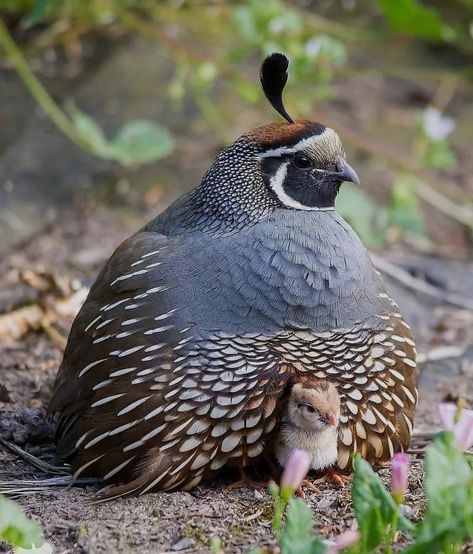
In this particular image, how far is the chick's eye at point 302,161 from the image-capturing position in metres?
4.42

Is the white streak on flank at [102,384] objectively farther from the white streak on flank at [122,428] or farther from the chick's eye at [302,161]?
the chick's eye at [302,161]

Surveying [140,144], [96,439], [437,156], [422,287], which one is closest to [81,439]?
[96,439]

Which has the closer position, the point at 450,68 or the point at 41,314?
the point at 41,314

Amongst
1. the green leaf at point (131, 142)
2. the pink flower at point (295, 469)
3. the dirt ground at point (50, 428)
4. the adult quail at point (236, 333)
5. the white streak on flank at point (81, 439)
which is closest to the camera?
the pink flower at point (295, 469)

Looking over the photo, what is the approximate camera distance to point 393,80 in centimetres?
980

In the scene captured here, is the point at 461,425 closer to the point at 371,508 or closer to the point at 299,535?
the point at 371,508

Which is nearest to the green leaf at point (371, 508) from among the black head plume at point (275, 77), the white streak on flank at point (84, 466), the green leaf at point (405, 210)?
the white streak on flank at point (84, 466)

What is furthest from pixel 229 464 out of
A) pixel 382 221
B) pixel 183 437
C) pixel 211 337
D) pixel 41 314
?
pixel 382 221

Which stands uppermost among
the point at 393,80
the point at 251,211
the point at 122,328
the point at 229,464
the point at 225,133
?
the point at 393,80

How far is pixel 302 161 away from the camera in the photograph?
174 inches

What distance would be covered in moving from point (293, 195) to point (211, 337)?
0.77 m

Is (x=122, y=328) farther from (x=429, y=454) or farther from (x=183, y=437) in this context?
(x=429, y=454)

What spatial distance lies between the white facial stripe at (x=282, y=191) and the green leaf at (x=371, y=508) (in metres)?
1.41

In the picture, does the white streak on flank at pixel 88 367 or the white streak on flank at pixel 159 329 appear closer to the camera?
the white streak on flank at pixel 159 329
